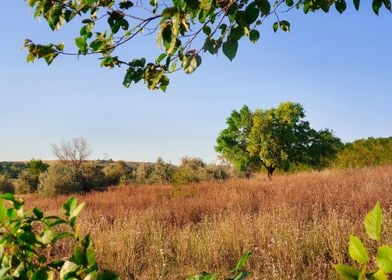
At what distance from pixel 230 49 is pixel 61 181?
20543 mm

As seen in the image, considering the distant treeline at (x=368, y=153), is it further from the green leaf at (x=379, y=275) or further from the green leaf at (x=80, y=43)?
the green leaf at (x=379, y=275)

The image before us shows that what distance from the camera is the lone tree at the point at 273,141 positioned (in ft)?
107

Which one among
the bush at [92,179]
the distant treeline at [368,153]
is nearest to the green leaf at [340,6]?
the bush at [92,179]

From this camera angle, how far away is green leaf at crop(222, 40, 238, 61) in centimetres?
140

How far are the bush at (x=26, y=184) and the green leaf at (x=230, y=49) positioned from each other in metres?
26.5

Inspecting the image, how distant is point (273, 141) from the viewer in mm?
32312

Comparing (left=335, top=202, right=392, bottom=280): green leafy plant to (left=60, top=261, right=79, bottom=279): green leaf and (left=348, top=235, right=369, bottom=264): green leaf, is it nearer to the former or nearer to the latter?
(left=348, top=235, right=369, bottom=264): green leaf

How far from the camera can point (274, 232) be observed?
6039mm

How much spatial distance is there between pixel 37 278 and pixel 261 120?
3213cm

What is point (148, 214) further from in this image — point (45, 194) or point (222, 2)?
point (45, 194)

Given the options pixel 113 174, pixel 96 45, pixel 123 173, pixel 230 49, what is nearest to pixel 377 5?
pixel 230 49

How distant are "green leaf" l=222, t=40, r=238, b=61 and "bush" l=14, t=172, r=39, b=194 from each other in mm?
26477

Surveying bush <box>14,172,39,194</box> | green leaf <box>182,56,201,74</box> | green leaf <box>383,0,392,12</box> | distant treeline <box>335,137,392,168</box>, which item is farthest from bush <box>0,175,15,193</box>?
green leaf <box>383,0,392,12</box>

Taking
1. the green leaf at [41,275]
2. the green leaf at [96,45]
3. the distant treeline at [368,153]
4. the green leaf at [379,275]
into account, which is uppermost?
the distant treeline at [368,153]
